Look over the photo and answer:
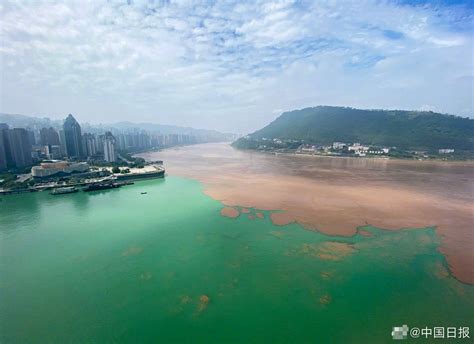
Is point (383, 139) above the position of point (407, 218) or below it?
above

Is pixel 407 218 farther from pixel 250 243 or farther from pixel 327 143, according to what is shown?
pixel 327 143

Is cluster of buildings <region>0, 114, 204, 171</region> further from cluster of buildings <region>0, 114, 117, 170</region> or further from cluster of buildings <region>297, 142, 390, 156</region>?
cluster of buildings <region>297, 142, 390, 156</region>

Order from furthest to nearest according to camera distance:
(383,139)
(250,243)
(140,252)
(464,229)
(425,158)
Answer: (383,139) < (425,158) < (464,229) < (250,243) < (140,252)

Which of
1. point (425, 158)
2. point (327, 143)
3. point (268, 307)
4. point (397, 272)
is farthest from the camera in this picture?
point (327, 143)

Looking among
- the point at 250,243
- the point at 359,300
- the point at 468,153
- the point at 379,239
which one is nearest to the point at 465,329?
the point at 359,300

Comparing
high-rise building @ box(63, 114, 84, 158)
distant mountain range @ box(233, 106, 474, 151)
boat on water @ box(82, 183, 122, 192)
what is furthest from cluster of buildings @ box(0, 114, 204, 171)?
distant mountain range @ box(233, 106, 474, 151)

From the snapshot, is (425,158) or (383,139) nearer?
(425,158)
